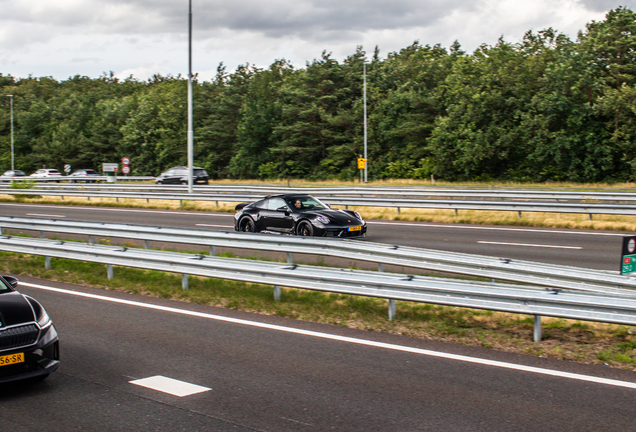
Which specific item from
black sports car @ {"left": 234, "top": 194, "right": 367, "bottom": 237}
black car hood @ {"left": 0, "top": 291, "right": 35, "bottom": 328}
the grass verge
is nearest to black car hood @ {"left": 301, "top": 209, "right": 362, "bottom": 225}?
black sports car @ {"left": 234, "top": 194, "right": 367, "bottom": 237}

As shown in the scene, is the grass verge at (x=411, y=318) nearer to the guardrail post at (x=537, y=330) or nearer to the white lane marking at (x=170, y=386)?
the guardrail post at (x=537, y=330)

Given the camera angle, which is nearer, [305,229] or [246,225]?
[305,229]

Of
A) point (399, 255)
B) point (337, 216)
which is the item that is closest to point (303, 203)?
point (337, 216)

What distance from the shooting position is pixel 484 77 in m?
48.8

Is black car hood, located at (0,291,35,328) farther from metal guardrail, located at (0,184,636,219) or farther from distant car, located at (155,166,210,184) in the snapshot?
distant car, located at (155,166,210,184)

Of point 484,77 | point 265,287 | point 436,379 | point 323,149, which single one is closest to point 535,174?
point 484,77

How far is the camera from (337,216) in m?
15.5

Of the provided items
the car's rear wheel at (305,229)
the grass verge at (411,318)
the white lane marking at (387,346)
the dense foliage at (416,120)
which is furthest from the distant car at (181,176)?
the white lane marking at (387,346)

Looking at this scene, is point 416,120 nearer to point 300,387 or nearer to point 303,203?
point 303,203

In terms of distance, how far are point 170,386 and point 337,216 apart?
10141 millimetres

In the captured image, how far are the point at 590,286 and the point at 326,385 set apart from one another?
3988 millimetres

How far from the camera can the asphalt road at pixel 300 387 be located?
4781mm

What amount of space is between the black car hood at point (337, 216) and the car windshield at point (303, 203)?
39 cm

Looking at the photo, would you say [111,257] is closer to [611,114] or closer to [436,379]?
[436,379]
